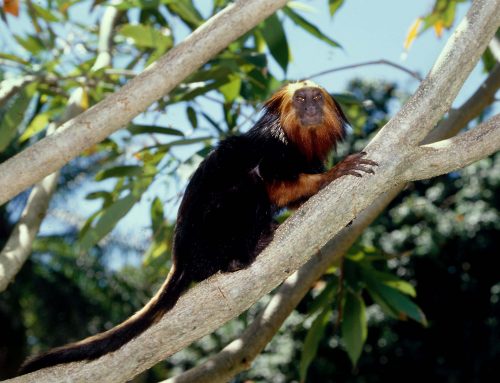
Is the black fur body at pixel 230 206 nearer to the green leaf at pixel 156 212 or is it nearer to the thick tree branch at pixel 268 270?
the thick tree branch at pixel 268 270

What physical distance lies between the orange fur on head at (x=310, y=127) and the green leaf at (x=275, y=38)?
1.51ft

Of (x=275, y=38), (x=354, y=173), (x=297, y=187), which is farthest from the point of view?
(x=275, y=38)

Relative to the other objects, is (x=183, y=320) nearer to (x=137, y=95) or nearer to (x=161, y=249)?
(x=137, y=95)

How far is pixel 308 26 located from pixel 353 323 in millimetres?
1947

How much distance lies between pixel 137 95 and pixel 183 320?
91 centimetres

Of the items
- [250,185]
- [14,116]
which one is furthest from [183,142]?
[14,116]

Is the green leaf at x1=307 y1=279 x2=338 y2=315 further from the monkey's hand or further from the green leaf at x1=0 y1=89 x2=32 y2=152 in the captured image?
the green leaf at x1=0 y1=89 x2=32 y2=152

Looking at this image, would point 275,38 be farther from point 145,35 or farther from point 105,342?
point 105,342

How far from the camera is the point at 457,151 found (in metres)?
2.84

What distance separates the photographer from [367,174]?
2.85 meters

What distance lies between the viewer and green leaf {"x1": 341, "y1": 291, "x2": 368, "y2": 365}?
Answer: 4.76 meters

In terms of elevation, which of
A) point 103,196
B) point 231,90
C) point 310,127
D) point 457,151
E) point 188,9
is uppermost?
point 188,9

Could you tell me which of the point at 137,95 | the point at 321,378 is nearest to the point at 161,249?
the point at 137,95

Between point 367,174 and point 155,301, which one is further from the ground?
point 367,174
